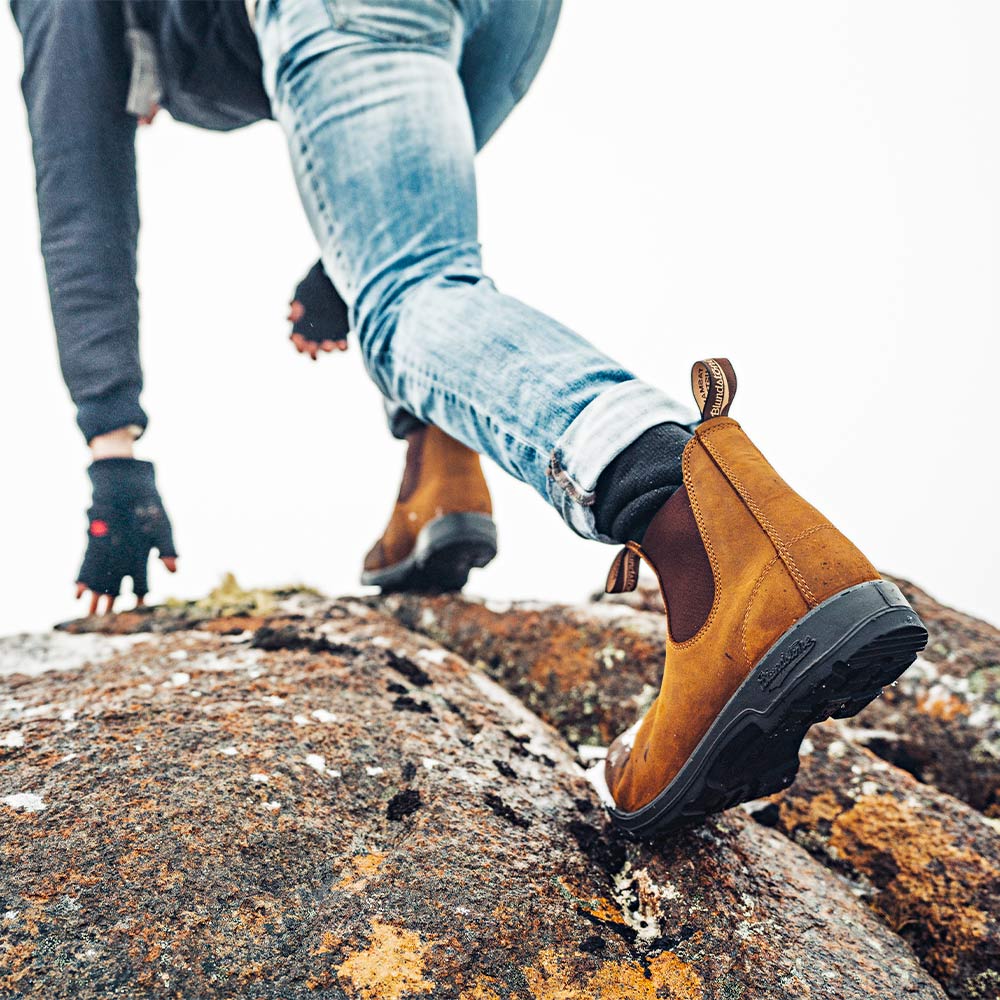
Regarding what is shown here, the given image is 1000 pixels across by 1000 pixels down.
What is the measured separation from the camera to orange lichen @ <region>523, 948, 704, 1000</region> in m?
0.97

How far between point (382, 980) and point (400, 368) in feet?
3.10

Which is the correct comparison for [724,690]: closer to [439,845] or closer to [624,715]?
[439,845]

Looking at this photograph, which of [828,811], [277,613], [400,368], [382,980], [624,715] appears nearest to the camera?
[382,980]

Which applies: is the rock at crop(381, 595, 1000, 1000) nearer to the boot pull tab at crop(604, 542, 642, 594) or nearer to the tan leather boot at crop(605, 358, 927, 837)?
the tan leather boot at crop(605, 358, 927, 837)

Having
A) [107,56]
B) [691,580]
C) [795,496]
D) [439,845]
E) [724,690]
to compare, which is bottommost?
[439,845]

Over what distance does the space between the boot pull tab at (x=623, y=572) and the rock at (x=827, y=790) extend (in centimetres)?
58

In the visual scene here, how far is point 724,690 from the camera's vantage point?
1.09 meters

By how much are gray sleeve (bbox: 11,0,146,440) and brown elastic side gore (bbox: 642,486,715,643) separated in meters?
1.46

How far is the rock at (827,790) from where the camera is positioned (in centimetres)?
132

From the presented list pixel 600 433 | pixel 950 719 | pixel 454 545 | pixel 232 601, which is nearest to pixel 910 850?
pixel 950 719

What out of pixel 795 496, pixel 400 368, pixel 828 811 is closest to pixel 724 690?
pixel 795 496

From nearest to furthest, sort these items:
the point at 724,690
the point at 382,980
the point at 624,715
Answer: the point at 382,980 → the point at 724,690 → the point at 624,715

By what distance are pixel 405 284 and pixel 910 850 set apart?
1.38m

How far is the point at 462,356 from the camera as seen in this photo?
50.5 inches
